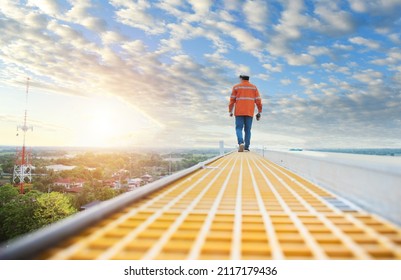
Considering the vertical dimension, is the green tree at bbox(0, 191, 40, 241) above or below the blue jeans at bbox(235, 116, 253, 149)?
below

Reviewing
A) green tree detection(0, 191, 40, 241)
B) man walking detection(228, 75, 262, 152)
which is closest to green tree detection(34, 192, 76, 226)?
green tree detection(0, 191, 40, 241)

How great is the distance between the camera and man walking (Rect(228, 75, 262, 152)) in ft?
42.1

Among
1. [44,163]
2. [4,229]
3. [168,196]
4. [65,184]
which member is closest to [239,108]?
[168,196]

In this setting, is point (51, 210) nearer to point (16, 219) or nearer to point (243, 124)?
point (16, 219)

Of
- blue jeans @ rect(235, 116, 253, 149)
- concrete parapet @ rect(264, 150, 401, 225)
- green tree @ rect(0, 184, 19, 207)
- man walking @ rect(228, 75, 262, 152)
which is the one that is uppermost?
man walking @ rect(228, 75, 262, 152)

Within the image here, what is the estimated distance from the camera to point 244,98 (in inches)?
504

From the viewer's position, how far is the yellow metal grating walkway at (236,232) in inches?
82.9

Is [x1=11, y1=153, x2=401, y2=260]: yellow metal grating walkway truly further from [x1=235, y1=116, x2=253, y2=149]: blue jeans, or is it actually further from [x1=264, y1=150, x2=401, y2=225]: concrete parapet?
[x1=235, y1=116, x2=253, y2=149]: blue jeans

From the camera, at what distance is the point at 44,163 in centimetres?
12581

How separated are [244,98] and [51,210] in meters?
72.2

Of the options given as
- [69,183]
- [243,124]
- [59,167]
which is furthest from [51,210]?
[243,124]

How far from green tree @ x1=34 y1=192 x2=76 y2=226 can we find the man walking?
225 ft
